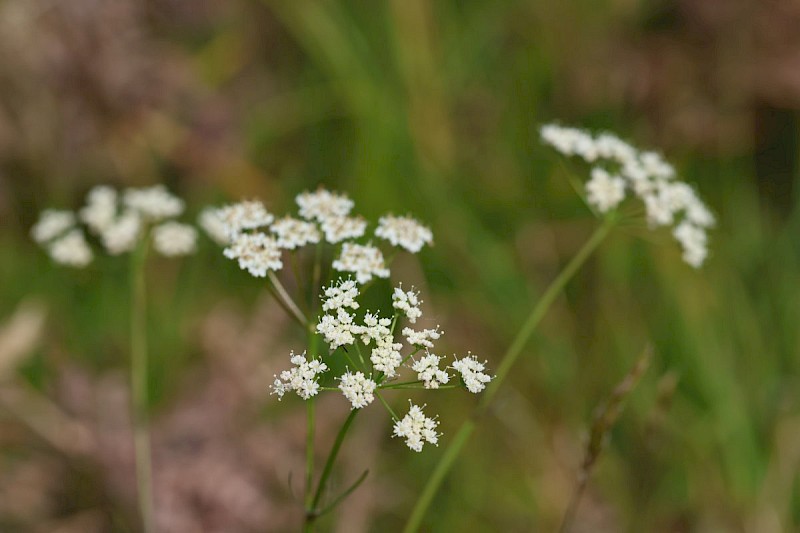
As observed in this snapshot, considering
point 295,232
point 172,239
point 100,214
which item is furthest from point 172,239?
point 295,232

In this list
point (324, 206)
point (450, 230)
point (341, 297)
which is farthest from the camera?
point (450, 230)

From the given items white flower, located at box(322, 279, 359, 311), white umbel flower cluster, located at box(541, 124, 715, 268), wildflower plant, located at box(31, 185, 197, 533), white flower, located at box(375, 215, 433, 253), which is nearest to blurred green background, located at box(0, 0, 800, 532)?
white umbel flower cluster, located at box(541, 124, 715, 268)

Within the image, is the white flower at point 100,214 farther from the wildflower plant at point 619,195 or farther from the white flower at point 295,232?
the wildflower plant at point 619,195

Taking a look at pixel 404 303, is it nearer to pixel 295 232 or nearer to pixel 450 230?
pixel 295 232

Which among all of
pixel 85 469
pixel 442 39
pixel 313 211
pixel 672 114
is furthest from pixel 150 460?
pixel 672 114

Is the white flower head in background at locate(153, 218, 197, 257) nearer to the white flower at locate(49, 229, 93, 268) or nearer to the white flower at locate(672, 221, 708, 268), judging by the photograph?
the white flower at locate(49, 229, 93, 268)
